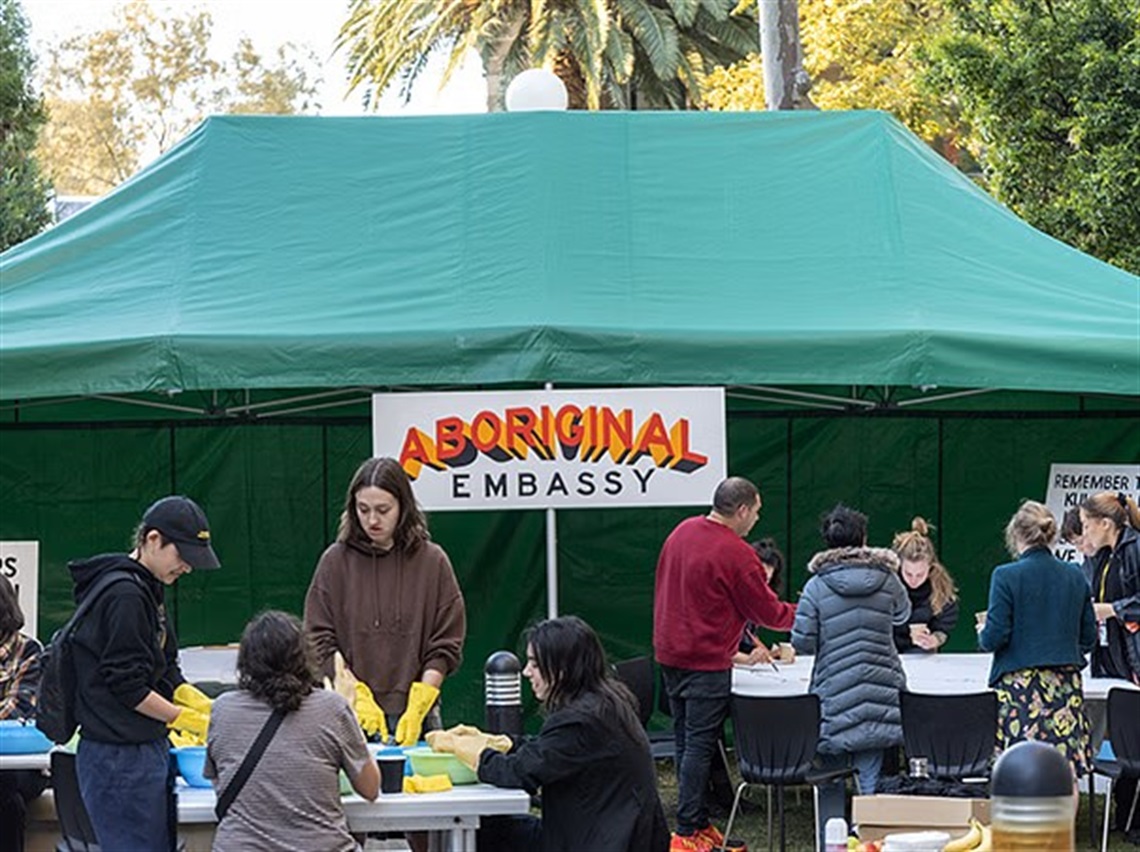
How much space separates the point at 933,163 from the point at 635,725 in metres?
5.04

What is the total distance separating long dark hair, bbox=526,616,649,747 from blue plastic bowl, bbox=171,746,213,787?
996 millimetres

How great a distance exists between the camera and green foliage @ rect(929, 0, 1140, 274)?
13797 millimetres

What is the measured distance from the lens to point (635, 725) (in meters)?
5.38

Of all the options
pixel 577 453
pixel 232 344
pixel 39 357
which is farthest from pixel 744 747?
pixel 39 357

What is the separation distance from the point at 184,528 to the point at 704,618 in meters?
2.73

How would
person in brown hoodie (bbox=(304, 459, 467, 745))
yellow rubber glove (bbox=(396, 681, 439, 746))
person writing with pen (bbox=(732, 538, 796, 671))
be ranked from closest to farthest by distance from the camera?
yellow rubber glove (bbox=(396, 681, 439, 746)) < person in brown hoodie (bbox=(304, 459, 467, 745)) < person writing with pen (bbox=(732, 538, 796, 671))

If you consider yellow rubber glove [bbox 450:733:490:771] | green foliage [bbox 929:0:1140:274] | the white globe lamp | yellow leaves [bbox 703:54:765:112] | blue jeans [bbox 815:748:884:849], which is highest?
yellow leaves [bbox 703:54:765:112]

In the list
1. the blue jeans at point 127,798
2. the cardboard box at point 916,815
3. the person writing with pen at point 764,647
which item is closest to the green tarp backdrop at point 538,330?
the person writing with pen at point 764,647

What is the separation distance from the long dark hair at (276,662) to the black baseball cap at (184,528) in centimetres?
36

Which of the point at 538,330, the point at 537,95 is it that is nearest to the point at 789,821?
the point at 538,330

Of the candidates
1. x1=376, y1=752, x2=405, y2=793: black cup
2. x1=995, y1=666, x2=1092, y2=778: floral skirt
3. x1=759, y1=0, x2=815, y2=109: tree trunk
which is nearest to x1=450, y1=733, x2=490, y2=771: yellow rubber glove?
x1=376, y1=752, x2=405, y2=793: black cup

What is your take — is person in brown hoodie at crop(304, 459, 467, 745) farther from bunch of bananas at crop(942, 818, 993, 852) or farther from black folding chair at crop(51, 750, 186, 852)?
bunch of bananas at crop(942, 818, 993, 852)

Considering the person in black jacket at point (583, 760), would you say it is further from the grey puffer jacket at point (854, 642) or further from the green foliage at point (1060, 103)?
the green foliage at point (1060, 103)

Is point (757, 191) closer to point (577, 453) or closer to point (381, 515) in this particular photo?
point (577, 453)
